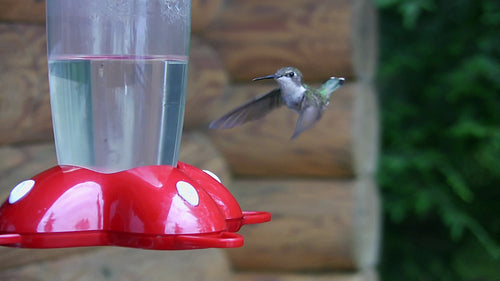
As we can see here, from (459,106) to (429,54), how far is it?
290 millimetres

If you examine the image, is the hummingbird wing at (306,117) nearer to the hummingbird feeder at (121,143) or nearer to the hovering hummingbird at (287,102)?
the hovering hummingbird at (287,102)

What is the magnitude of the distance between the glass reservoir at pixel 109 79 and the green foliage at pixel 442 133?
201 centimetres

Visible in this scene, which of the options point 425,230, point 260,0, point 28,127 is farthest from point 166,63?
point 425,230

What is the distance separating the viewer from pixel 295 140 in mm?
2541

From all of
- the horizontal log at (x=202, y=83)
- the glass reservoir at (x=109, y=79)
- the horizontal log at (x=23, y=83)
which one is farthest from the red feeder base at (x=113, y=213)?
the horizontal log at (x=202, y=83)

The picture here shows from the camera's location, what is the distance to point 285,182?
2637mm

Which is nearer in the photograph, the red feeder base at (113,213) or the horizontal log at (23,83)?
the red feeder base at (113,213)

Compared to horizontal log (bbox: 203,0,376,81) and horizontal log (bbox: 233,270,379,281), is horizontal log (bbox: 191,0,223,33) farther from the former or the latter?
horizontal log (bbox: 233,270,379,281)

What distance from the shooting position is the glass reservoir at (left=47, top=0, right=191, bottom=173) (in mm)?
1386

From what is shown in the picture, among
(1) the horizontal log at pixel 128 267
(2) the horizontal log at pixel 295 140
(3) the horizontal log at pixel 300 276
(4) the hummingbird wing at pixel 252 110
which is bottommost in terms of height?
(3) the horizontal log at pixel 300 276

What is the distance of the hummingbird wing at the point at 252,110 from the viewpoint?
1.55 metres

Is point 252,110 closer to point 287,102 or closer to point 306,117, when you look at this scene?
point 287,102

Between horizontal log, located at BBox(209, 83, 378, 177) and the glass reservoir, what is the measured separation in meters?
1.07

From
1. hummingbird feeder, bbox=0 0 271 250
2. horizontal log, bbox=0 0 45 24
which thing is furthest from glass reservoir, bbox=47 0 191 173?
horizontal log, bbox=0 0 45 24
